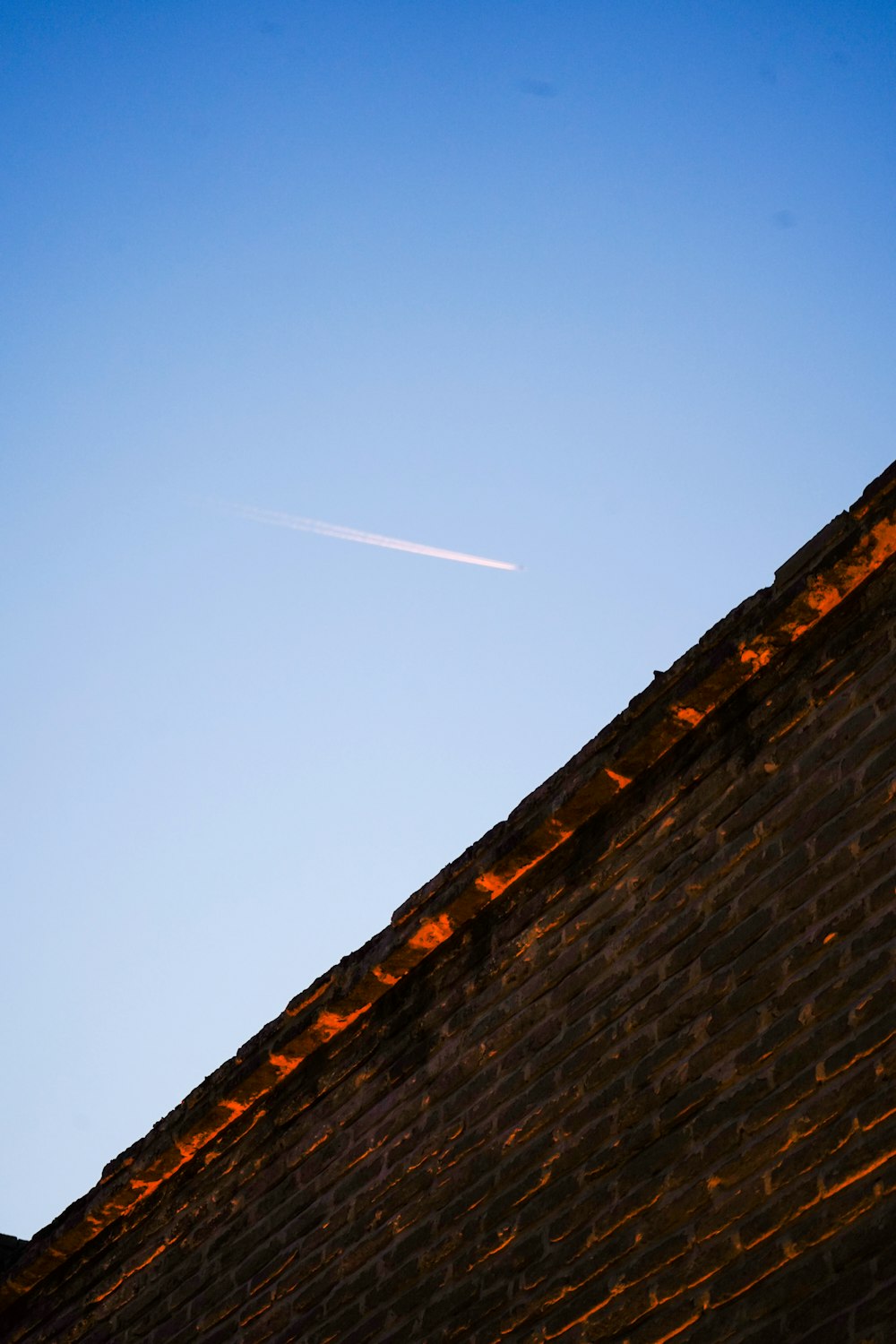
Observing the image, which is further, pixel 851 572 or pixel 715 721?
pixel 715 721

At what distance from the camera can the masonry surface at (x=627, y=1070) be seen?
192 inches

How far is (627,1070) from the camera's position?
5.69m

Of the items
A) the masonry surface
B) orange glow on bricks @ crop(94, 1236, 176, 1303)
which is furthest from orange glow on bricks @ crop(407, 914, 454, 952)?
orange glow on bricks @ crop(94, 1236, 176, 1303)

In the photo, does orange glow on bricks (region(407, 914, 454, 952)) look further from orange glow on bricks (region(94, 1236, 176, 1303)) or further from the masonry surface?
orange glow on bricks (region(94, 1236, 176, 1303))

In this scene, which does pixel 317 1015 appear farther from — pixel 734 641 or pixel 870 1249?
pixel 870 1249

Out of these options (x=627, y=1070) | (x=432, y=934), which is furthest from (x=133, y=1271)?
Result: (x=627, y=1070)

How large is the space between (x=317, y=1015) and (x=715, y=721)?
257 cm

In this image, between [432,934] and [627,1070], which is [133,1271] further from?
[627,1070]

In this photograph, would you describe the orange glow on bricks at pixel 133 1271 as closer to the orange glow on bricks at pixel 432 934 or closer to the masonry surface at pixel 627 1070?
the masonry surface at pixel 627 1070

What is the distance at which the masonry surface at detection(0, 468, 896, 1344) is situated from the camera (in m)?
4.87

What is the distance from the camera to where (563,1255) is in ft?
18.1

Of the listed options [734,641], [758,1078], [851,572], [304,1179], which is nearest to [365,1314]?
[304,1179]

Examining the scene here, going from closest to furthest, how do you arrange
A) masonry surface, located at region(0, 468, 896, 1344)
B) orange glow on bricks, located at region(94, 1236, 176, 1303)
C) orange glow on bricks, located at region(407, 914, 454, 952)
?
masonry surface, located at region(0, 468, 896, 1344), orange glow on bricks, located at region(407, 914, 454, 952), orange glow on bricks, located at region(94, 1236, 176, 1303)

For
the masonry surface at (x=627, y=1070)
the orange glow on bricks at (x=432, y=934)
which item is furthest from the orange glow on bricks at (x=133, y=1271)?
the orange glow on bricks at (x=432, y=934)
